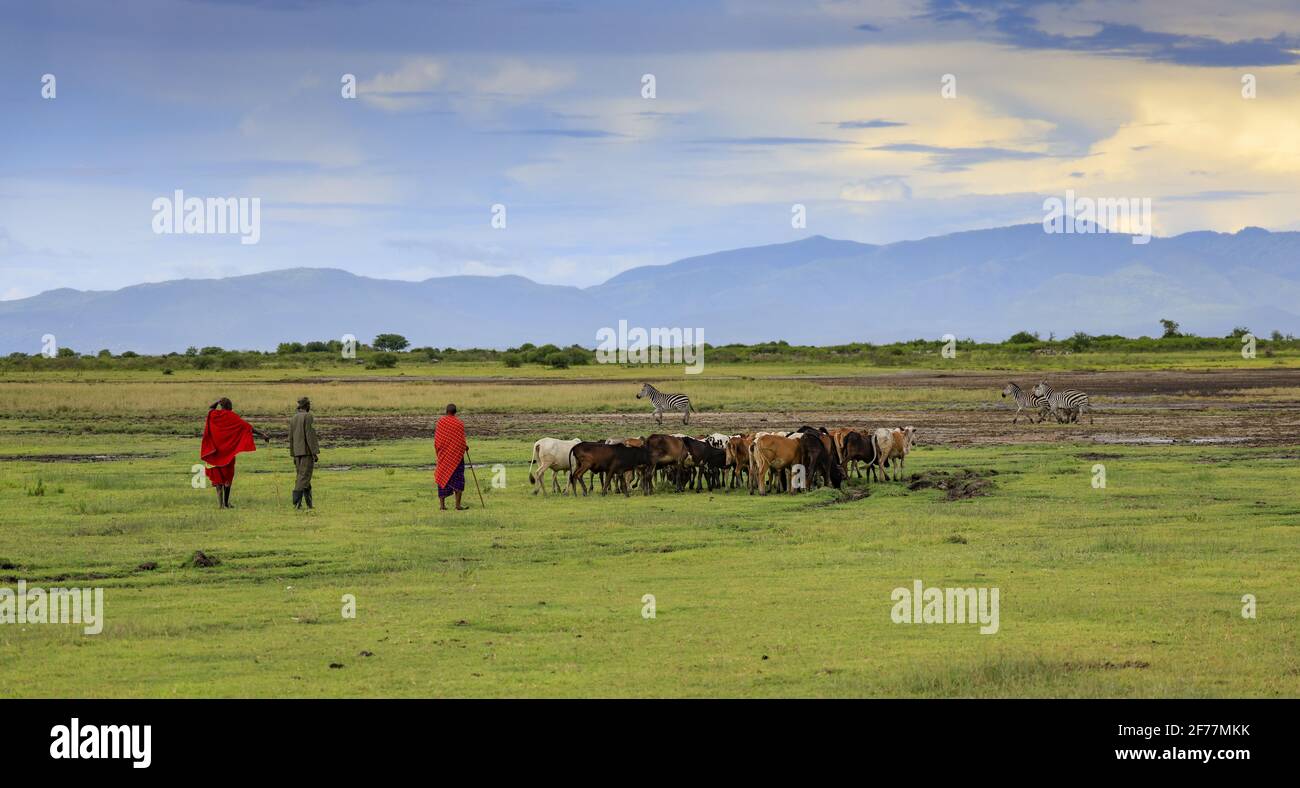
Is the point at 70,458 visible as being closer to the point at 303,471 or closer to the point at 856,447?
the point at 303,471

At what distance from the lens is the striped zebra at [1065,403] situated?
42969 millimetres

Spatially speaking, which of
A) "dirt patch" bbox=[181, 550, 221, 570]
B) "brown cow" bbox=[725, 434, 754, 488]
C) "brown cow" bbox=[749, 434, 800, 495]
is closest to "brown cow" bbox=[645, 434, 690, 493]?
"brown cow" bbox=[725, 434, 754, 488]

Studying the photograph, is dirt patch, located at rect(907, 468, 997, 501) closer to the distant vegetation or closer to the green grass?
the green grass

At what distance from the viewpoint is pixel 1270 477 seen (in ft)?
85.4

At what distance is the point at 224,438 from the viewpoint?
22.3m

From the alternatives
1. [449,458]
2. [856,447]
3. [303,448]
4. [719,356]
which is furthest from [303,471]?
[719,356]

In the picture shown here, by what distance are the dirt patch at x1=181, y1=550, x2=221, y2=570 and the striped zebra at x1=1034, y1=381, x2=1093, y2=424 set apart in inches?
1239

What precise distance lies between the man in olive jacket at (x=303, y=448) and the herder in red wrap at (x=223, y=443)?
0.53 m

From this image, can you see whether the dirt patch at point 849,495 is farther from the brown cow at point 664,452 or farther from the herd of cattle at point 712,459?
the brown cow at point 664,452

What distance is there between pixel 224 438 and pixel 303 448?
1359mm
